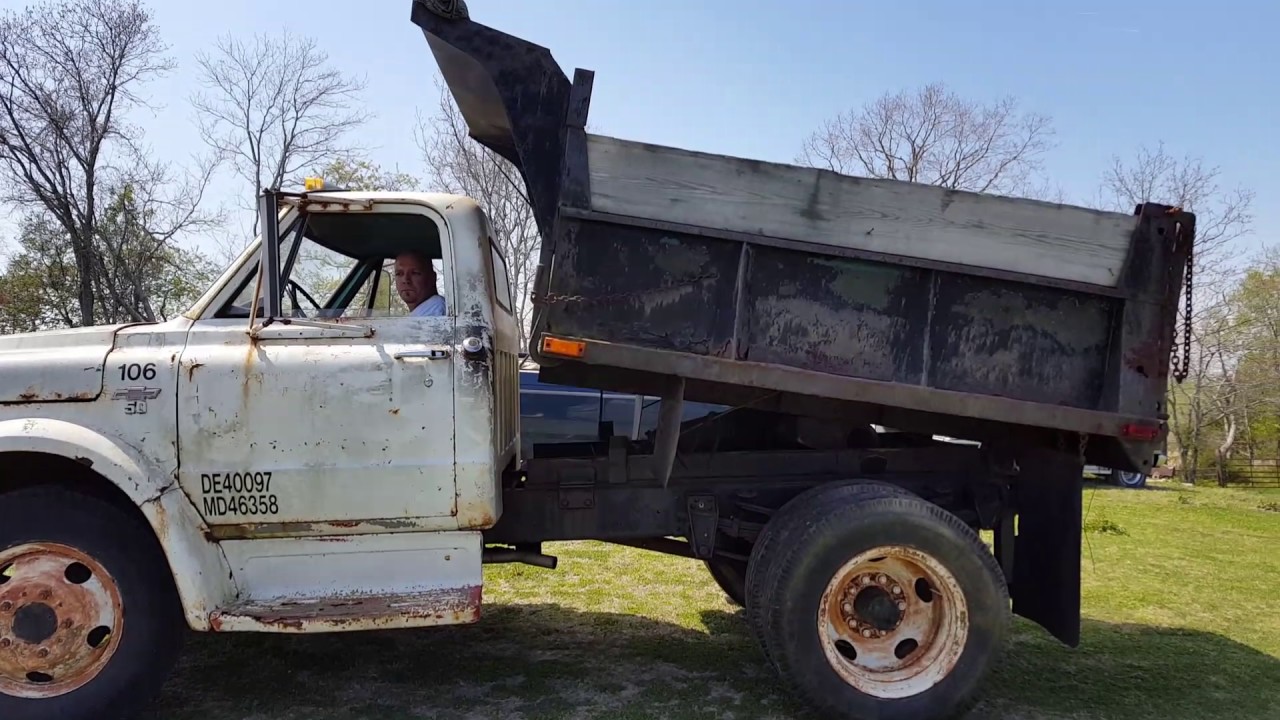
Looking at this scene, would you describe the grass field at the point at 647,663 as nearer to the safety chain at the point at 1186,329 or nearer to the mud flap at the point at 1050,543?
the mud flap at the point at 1050,543

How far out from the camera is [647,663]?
4359mm

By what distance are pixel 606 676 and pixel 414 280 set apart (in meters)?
2.26

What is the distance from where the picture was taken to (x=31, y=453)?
3424 mm

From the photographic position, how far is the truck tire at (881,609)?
3590 millimetres

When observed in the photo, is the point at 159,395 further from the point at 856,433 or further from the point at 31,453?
the point at 856,433

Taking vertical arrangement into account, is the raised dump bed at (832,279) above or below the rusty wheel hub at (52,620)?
above

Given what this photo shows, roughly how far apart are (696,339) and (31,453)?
9.40ft

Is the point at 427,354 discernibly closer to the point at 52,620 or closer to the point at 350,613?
the point at 350,613

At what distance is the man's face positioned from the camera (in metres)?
4.10

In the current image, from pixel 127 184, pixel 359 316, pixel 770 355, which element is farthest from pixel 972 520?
pixel 127 184

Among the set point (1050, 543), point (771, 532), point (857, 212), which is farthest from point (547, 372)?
point (1050, 543)

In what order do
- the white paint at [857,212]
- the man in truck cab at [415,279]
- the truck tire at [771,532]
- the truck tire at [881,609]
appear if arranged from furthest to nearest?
the man in truck cab at [415,279], the truck tire at [771,532], the truck tire at [881,609], the white paint at [857,212]

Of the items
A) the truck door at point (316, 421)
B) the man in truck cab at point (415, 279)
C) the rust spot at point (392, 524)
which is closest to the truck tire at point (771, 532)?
the truck door at point (316, 421)

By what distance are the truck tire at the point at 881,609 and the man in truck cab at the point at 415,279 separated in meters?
2.11
